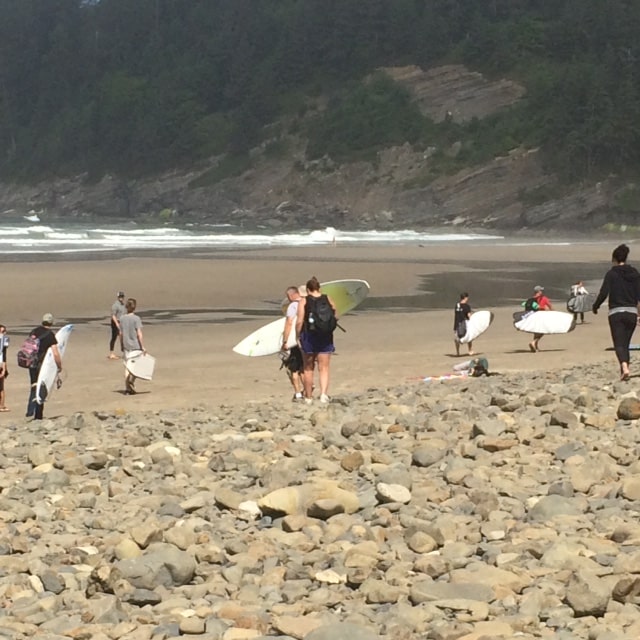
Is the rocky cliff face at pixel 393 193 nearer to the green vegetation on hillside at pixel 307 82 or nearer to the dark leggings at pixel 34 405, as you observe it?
the green vegetation on hillside at pixel 307 82

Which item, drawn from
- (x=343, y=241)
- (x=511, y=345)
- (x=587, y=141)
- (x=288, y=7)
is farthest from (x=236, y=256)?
(x=288, y=7)

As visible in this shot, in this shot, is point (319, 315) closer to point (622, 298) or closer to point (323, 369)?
point (323, 369)

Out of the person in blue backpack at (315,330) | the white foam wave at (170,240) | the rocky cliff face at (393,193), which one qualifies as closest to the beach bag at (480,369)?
the person in blue backpack at (315,330)

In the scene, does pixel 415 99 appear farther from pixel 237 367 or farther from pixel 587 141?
pixel 237 367

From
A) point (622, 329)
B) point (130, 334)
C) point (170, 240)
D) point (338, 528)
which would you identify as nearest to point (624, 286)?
point (622, 329)

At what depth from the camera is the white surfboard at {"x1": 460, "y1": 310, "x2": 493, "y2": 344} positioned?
17922 millimetres

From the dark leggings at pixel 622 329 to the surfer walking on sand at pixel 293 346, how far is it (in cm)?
325

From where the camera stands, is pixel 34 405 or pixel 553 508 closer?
pixel 553 508

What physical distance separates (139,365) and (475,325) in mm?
6065

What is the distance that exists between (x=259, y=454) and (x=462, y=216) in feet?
230

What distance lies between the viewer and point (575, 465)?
7312 millimetres

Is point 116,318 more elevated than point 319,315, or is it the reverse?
point 319,315

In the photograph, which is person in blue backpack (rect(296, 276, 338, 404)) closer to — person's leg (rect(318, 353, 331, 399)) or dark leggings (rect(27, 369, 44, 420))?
person's leg (rect(318, 353, 331, 399))

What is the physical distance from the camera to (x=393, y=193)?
275 ft
